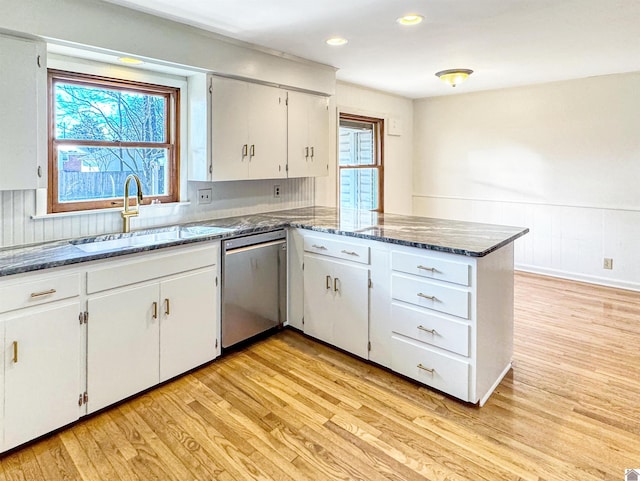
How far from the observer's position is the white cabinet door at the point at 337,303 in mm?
2816

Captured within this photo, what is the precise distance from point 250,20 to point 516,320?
317 centimetres

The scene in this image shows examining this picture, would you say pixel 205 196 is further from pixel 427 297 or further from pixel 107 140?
pixel 427 297

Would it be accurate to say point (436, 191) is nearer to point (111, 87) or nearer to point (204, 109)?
point (204, 109)

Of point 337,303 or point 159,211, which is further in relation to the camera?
point 159,211

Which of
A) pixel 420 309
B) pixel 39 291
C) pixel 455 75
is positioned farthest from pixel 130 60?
pixel 455 75

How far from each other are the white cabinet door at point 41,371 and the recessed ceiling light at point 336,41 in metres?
2.46

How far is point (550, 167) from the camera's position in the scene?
15.9 ft

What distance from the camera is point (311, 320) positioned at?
3193mm

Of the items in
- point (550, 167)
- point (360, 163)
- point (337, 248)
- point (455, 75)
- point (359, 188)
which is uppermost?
point (455, 75)

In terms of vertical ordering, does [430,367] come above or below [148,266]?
below

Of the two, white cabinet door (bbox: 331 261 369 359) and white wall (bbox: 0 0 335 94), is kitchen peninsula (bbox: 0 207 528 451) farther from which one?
white wall (bbox: 0 0 335 94)

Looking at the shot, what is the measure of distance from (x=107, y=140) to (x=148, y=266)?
1049 mm

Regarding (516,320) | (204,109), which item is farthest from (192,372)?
(516,320)

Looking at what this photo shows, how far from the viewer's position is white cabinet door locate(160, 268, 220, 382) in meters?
2.52
